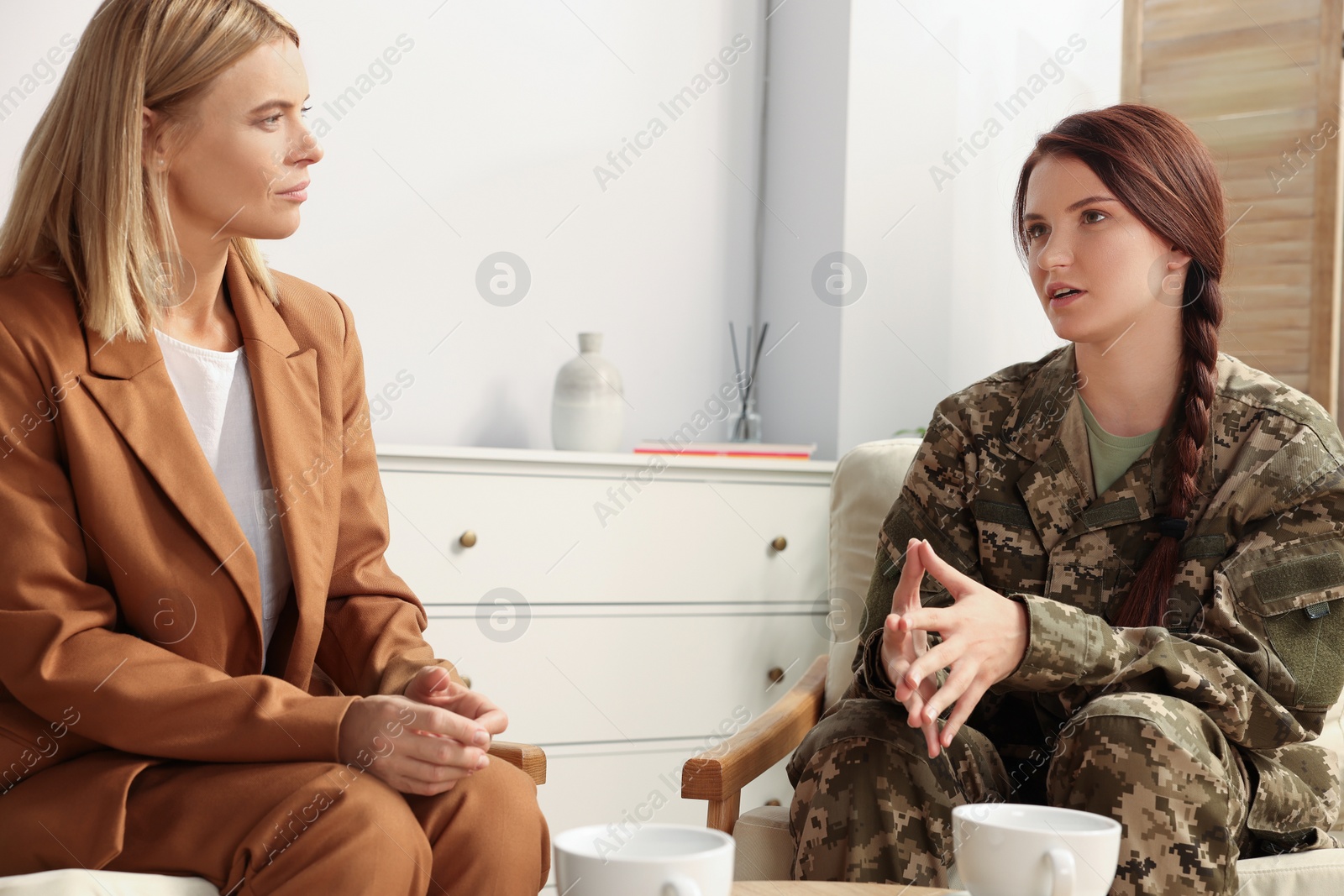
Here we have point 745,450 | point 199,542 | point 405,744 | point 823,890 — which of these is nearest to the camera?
point 823,890

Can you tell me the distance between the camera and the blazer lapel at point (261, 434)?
52.1 inches

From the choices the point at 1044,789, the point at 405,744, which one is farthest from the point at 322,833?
the point at 1044,789

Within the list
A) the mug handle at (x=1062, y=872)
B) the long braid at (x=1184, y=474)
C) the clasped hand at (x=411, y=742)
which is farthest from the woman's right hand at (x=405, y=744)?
the long braid at (x=1184, y=474)

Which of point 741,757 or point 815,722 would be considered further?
point 815,722

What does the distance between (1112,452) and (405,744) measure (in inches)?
42.6

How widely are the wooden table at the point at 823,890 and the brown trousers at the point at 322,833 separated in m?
0.30

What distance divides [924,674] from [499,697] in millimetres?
1413

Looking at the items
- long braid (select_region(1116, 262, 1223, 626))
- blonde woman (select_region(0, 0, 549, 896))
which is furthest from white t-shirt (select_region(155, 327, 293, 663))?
long braid (select_region(1116, 262, 1223, 626))

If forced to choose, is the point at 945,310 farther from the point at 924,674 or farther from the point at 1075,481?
the point at 924,674

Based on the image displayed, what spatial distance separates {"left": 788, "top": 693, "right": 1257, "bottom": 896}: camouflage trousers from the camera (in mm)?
1253

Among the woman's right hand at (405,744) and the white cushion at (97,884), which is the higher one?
the woman's right hand at (405,744)

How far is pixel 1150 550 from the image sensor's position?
166 centimetres

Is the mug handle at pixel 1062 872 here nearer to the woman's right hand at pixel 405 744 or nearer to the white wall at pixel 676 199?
the woman's right hand at pixel 405 744

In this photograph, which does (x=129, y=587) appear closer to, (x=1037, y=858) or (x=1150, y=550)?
(x=1037, y=858)
